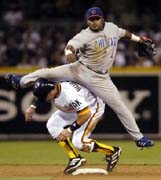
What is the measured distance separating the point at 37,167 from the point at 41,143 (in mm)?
4347

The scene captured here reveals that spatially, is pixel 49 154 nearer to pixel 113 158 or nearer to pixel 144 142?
pixel 144 142

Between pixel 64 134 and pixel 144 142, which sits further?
pixel 144 142

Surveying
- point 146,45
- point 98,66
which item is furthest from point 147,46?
point 98,66

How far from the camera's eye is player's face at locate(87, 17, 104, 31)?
11.3 metres

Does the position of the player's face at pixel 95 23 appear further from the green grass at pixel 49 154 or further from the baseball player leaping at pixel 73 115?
the green grass at pixel 49 154

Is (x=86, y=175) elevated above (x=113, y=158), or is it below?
below

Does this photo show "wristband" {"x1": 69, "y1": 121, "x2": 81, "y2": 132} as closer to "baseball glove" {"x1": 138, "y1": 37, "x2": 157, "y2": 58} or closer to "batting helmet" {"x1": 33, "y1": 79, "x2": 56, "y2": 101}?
"batting helmet" {"x1": 33, "y1": 79, "x2": 56, "y2": 101}

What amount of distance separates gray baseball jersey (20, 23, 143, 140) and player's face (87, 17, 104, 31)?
68mm

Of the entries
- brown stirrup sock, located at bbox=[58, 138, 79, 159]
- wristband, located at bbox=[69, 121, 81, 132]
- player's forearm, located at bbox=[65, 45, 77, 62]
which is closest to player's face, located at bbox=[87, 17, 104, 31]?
player's forearm, located at bbox=[65, 45, 77, 62]

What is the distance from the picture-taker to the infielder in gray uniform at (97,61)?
11.4 metres

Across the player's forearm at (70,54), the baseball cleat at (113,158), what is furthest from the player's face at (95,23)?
the baseball cleat at (113,158)

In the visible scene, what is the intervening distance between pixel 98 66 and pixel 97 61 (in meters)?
0.11

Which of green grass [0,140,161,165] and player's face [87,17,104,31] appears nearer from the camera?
player's face [87,17,104,31]

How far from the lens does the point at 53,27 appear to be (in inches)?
795
